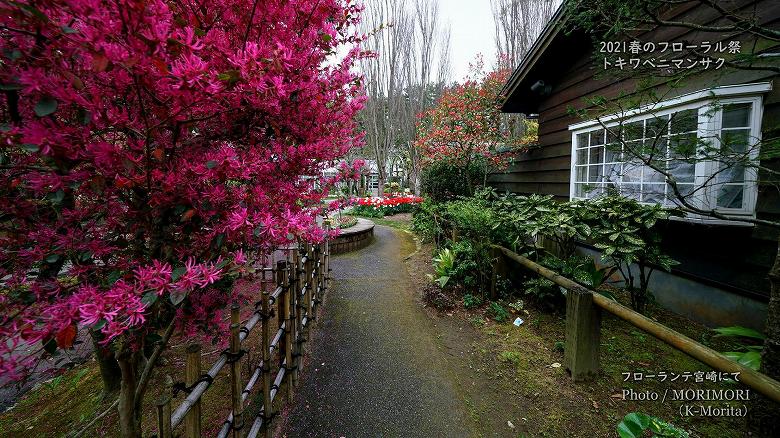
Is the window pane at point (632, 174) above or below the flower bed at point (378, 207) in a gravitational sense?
above

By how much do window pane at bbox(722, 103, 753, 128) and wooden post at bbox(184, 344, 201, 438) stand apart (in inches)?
197

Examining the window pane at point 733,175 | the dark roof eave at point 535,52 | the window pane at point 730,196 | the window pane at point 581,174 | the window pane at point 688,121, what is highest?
the dark roof eave at point 535,52

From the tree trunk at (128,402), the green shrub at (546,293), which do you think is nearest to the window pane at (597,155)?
the green shrub at (546,293)

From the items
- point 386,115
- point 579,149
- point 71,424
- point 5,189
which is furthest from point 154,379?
point 386,115

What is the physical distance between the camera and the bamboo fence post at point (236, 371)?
1.54 m

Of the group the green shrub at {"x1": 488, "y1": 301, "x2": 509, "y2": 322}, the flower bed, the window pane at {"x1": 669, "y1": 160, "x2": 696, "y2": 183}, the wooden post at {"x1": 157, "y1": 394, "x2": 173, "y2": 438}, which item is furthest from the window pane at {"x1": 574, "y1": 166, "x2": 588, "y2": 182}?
the flower bed

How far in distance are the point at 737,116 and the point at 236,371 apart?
5.20 meters

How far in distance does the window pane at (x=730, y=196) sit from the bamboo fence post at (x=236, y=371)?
4.79 metres

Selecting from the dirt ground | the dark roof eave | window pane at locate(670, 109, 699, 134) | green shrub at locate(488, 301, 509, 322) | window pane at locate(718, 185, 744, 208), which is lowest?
the dirt ground

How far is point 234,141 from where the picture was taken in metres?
1.64

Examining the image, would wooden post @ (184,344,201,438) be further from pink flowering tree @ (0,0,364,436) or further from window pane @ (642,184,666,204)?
window pane @ (642,184,666,204)

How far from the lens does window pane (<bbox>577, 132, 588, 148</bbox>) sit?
5234mm

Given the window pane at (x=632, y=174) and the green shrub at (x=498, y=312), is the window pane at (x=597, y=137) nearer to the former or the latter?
the window pane at (x=632, y=174)

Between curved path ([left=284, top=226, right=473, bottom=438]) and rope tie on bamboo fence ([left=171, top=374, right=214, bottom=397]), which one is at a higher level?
rope tie on bamboo fence ([left=171, top=374, right=214, bottom=397])
